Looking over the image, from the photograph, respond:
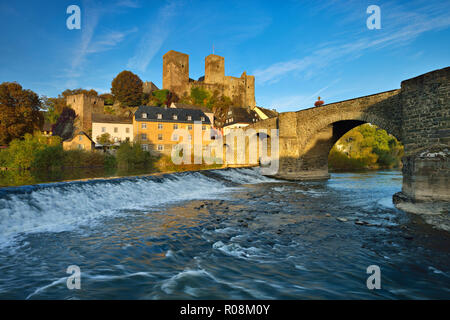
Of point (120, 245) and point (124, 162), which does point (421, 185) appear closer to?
point (120, 245)

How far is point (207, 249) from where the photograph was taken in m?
5.12

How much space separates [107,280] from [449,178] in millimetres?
9878

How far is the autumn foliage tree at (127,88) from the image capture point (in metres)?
55.2

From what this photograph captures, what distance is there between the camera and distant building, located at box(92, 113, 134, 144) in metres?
43.4

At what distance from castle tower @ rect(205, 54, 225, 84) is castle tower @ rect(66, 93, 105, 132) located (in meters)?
27.5

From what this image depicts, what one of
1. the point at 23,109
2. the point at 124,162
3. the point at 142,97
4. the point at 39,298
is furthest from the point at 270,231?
the point at 142,97

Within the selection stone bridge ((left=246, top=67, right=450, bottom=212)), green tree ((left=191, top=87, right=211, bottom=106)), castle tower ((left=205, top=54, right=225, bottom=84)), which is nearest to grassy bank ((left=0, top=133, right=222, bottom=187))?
stone bridge ((left=246, top=67, right=450, bottom=212))

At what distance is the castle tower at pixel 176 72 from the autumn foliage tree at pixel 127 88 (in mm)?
7361

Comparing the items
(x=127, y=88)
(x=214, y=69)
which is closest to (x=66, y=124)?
(x=127, y=88)

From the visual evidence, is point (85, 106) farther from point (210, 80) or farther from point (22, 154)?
point (22, 154)

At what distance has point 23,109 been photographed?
33.6 metres

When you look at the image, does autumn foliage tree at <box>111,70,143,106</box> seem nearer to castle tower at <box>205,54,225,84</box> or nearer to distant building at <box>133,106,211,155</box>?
distant building at <box>133,106,211,155</box>

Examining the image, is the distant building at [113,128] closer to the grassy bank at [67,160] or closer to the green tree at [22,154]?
the grassy bank at [67,160]

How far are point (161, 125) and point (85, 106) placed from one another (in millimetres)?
24049
